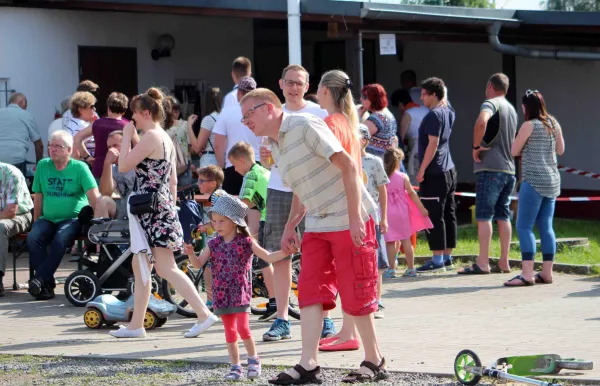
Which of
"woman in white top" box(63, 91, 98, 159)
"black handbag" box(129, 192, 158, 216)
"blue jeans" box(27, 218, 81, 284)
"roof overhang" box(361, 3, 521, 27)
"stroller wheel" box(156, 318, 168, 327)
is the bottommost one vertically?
"stroller wheel" box(156, 318, 168, 327)

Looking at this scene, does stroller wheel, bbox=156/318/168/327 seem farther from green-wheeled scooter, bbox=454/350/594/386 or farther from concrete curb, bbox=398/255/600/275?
concrete curb, bbox=398/255/600/275

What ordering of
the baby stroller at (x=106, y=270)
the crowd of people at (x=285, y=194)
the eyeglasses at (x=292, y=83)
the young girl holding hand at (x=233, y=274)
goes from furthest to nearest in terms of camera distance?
the baby stroller at (x=106, y=270), the eyeglasses at (x=292, y=83), the young girl holding hand at (x=233, y=274), the crowd of people at (x=285, y=194)

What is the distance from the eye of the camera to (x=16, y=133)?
45.7 feet

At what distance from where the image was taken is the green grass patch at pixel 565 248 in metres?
12.6

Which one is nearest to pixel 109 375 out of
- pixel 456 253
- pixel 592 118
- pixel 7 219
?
pixel 7 219

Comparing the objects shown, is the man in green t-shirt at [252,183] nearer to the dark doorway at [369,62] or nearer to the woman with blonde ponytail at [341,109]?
the woman with blonde ponytail at [341,109]

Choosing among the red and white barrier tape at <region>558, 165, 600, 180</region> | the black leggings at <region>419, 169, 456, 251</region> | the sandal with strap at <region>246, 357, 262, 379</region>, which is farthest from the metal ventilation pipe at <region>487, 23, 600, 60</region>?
the sandal with strap at <region>246, 357, 262, 379</region>

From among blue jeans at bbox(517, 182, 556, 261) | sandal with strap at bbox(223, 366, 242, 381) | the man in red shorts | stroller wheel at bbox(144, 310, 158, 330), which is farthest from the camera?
blue jeans at bbox(517, 182, 556, 261)

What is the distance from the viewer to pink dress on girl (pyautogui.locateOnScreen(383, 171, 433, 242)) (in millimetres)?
11664

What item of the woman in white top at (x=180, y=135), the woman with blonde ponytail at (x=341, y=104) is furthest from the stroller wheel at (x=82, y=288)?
the woman with blonde ponytail at (x=341, y=104)

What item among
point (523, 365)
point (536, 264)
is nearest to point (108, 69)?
point (536, 264)

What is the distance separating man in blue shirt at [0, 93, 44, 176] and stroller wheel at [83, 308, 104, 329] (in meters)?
5.25

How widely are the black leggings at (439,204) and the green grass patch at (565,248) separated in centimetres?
100

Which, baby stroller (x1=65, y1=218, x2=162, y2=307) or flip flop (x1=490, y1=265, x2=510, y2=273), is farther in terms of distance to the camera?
flip flop (x1=490, y1=265, x2=510, y2=273)
